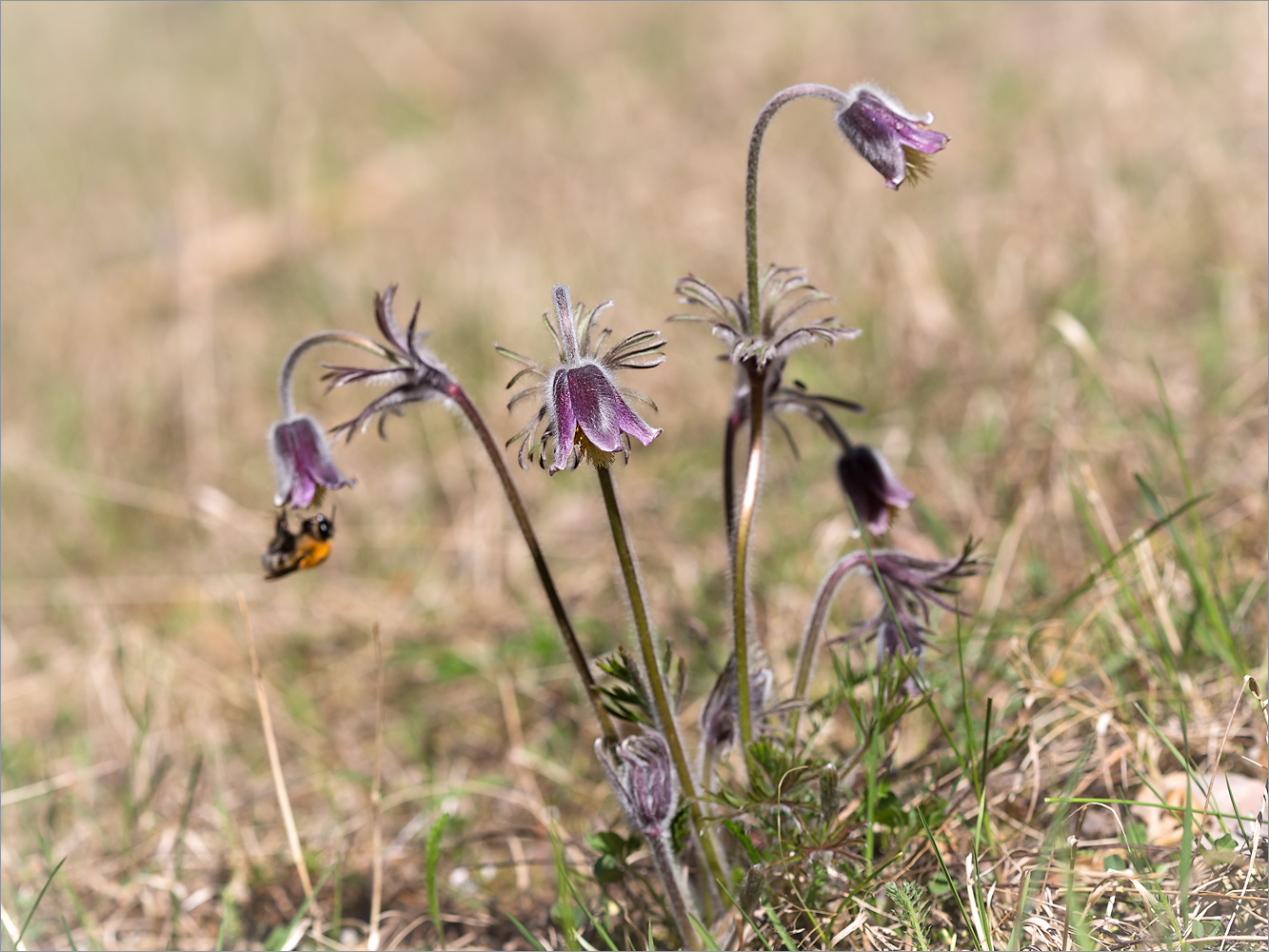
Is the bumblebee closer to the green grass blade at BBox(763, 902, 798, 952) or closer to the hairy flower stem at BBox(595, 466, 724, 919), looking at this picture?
the hairy flower stem at BBox(595, 466, 724, 919)

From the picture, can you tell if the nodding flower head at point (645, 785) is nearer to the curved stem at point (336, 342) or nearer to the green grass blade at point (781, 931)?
the green grass blade at point (781, 931)

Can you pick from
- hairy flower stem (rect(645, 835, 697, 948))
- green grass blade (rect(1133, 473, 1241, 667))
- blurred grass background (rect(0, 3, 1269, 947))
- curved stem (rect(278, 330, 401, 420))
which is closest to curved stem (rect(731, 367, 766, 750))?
hairy flower stem (rect(645, 835, 697, 948))

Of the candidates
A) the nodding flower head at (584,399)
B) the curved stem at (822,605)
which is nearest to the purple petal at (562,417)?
the nodding flower head at (584,399)

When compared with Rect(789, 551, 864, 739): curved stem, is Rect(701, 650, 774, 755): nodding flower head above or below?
below

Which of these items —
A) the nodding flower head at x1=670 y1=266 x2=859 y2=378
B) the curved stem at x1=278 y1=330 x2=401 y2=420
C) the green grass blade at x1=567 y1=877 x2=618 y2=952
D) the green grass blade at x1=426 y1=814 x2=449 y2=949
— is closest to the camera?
the green grass blade at x1=567 y1=877 x2=618 y2=952

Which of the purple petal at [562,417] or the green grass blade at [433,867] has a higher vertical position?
the purple petal at [562,417]

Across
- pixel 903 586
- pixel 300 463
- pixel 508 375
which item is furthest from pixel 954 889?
pixel 508 375
